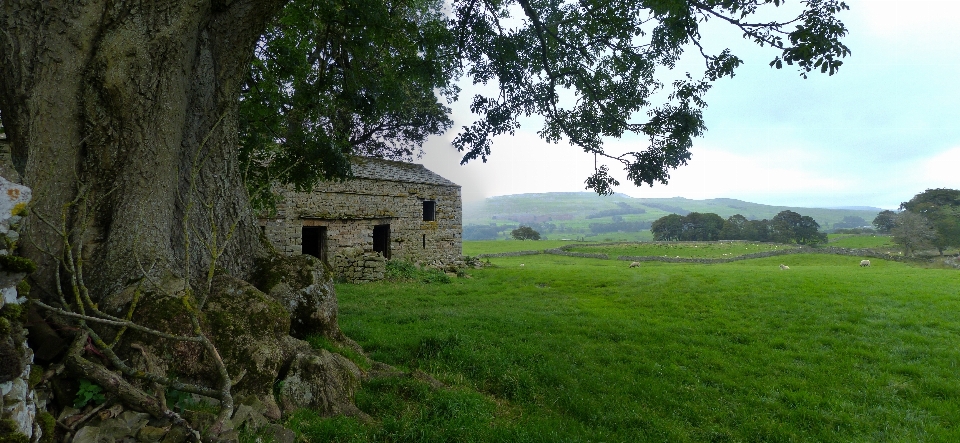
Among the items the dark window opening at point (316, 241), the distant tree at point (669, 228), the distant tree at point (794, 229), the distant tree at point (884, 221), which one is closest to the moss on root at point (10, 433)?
the dark window opening at point (316, 241)

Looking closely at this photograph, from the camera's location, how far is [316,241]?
730 inches

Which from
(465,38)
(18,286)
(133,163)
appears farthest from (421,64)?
(18,286)

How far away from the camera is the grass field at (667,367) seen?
16.7 feet

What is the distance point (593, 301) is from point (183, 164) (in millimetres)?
11330

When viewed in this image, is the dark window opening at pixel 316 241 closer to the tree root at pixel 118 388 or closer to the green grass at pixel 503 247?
the tree root at pixel 118 388

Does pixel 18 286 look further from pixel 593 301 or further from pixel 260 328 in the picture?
pixel 593 301

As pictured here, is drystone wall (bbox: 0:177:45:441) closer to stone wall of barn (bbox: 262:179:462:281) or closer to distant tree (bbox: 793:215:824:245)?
stone wall of barn (bbox: 262:179:462:281)

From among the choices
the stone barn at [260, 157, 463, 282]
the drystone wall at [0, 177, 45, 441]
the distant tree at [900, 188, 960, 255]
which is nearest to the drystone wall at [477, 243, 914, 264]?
the distant tree at [900, 188, 960, 255]

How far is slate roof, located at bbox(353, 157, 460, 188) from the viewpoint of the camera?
63.3 feet

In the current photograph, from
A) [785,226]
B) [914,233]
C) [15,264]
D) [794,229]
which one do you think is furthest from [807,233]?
[15,264]

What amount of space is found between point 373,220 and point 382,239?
162cm

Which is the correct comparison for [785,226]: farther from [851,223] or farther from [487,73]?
[851,223]

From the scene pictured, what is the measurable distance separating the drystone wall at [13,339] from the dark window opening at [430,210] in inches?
765

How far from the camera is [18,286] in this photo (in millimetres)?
3031
